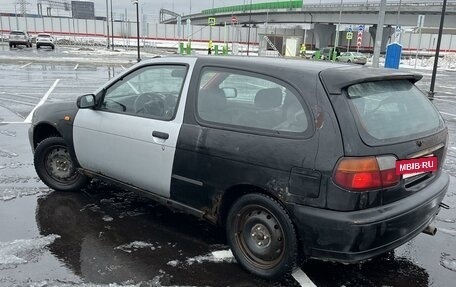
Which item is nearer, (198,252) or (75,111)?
(198,252)

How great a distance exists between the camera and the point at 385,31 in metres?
70.1

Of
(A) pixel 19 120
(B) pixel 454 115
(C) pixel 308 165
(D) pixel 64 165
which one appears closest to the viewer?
(C) pixel 308 165

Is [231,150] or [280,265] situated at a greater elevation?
[231,150]

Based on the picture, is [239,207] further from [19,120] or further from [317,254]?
[19,120]

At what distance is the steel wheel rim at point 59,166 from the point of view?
534 cm

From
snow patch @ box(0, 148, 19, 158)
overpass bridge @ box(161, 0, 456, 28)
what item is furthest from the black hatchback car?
overpass bridge @ box(161, 0, 456, 28)

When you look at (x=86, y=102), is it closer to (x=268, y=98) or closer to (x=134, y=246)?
(x=134, y=246)

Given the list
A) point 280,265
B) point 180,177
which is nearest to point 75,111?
point 180,177

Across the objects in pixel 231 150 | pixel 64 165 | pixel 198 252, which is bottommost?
pixel 198 252

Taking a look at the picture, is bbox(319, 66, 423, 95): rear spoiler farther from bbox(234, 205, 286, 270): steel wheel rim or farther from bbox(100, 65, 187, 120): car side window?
bbox(100, 65, 187, 120): car side window

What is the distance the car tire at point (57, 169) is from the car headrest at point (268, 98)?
2.63 m

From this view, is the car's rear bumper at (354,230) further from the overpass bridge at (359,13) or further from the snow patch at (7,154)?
the overpass bridge at (359,13)

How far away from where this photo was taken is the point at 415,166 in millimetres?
3453

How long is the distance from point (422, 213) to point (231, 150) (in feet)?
5.16
